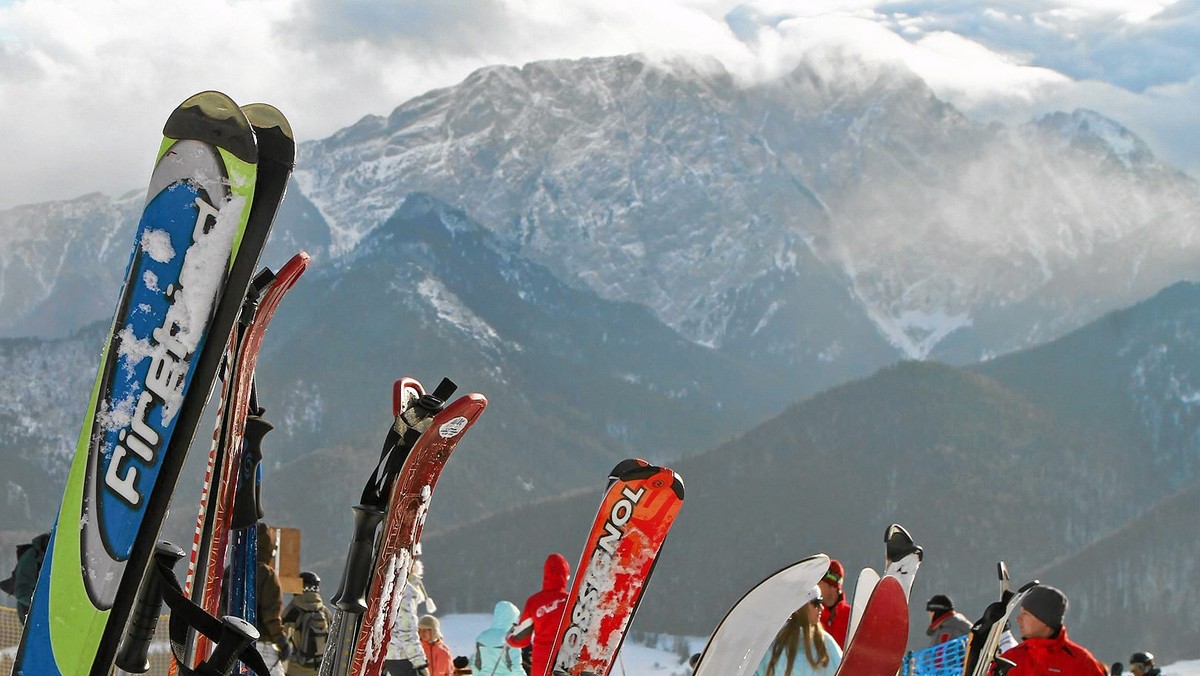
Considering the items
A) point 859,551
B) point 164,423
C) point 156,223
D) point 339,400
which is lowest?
point 164,423

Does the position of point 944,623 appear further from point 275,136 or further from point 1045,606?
point 275,136

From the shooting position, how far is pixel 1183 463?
15162 cm

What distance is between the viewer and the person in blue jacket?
1120 cm

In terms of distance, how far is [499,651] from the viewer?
443 inches

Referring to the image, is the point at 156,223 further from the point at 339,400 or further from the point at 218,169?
the point at 339,400

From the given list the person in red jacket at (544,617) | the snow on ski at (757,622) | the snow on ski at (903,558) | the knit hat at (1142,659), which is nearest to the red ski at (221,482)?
the snow on ski at (757,622)

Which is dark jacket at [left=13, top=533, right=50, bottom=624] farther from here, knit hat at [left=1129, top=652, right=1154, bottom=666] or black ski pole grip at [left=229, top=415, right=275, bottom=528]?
knit hat at [left=1129, top=652, right=1154, bottom=666]

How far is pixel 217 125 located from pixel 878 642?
9.59 feet

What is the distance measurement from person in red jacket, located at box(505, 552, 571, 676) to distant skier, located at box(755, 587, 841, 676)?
2404 mm

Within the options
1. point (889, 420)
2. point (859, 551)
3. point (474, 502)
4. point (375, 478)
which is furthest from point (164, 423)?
point (474, 502)

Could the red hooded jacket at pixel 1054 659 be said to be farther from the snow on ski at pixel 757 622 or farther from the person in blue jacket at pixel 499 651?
the person in blue jacket at pixel 499 651

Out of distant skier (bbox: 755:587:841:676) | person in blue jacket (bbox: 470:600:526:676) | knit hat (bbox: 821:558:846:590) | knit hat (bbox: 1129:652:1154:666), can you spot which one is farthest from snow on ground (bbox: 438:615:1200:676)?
distant skier (bbox: 755:587:841:676)

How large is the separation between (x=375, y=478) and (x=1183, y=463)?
515 feet

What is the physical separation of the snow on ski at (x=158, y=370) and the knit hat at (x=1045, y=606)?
3518mm
